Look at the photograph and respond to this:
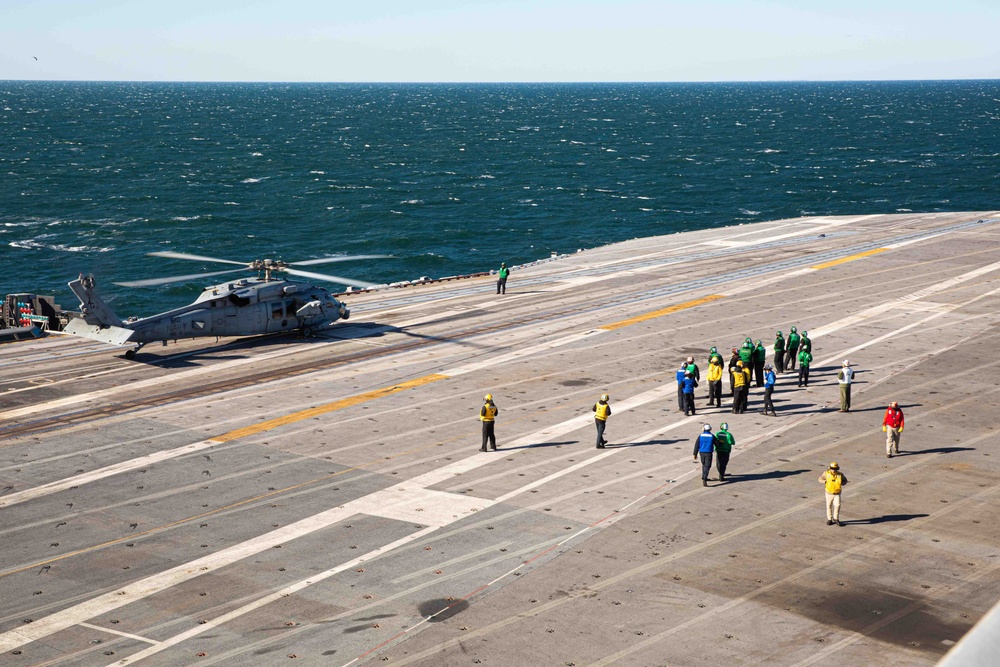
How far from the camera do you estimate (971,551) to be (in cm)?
2148

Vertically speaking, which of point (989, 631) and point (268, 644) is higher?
point (989, 631)

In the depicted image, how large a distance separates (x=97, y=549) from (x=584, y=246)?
69118 millimetres

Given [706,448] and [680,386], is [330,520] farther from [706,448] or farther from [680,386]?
[680,386]

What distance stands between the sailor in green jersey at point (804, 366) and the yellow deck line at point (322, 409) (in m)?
12.2

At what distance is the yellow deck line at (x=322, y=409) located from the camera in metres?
30.6

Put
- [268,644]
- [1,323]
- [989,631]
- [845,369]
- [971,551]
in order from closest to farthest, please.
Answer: [989,631]
[268,644]
[971,551]
[845,369]
[1,323]

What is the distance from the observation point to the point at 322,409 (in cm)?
3309

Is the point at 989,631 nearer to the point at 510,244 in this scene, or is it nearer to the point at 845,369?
the point at 845,369

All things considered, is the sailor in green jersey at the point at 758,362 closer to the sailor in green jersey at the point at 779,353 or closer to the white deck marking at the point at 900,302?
the sailor in green jersey at the point at 779,353

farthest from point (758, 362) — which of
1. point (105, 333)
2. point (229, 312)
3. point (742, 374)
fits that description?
point (105, 333)

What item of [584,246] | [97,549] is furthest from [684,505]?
[584,246]

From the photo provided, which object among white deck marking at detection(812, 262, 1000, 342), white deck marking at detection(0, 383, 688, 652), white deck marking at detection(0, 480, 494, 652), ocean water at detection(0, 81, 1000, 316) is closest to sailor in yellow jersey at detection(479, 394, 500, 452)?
white deck marking at detection(0, 383, 688, 652)

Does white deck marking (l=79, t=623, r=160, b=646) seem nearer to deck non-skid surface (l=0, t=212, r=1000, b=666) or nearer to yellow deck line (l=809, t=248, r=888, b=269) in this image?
deck non-skid surface (l=0, t=212, r=1000, b=666)

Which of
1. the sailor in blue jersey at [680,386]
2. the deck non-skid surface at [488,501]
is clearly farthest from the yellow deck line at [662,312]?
the sailor in blue jersey at [680,386]
